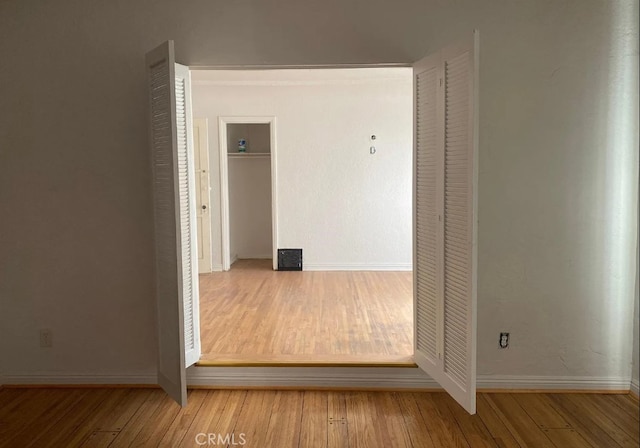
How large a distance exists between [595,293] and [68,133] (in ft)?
11.7

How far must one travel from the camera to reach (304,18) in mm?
3410

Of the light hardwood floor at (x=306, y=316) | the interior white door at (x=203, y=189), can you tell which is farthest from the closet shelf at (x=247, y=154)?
the light hardwood floor at (x=306, y=316)

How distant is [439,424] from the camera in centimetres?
307

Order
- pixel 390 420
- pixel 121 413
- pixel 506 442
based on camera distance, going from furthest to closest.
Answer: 1. pixel 121 413
2. pixel 390 420
3. pixel 506 442

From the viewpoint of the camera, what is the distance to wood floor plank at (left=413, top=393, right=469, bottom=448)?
2871 millimetres

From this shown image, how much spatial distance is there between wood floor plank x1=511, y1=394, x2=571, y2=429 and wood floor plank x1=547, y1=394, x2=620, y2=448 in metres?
0.04

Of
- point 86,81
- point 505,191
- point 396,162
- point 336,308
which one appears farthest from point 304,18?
point 396,162

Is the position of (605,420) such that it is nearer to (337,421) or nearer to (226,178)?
(337,421)

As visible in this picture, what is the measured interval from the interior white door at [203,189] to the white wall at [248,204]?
0.98 meters

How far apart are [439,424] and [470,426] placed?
0.17m

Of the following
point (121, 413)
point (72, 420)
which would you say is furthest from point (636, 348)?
point (72, 420)

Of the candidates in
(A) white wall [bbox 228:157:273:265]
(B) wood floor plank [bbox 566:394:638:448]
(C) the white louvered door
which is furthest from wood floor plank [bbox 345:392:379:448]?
(A) white wall [bbox 228:157:273:265]

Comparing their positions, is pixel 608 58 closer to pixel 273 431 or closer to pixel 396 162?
pixel 273 431

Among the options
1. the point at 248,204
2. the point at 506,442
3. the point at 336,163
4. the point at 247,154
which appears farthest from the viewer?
the point at 248,204
